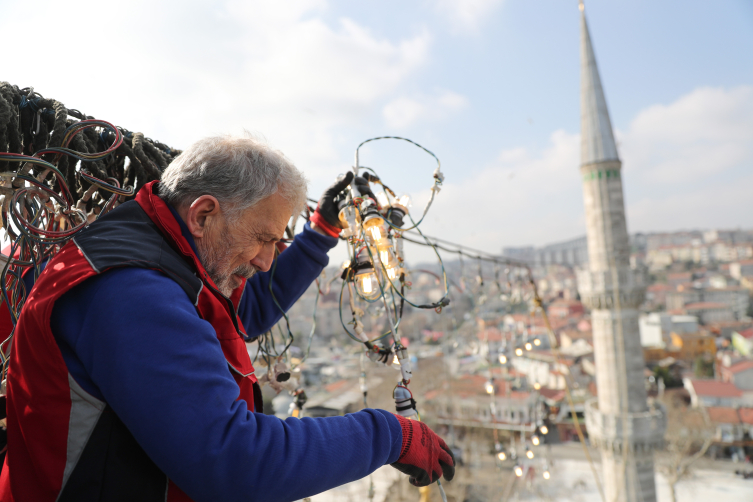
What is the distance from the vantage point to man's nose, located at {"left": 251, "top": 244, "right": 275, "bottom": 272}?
0.84 m

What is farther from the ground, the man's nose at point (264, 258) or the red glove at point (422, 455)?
the man's nose at point (264, 258)

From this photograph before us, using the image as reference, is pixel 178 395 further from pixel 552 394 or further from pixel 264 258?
pixel 552 394

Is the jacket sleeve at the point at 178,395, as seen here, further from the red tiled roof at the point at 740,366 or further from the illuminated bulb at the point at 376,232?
the red tiled roof at the point at 740,366

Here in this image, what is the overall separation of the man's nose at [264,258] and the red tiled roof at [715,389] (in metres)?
20.5

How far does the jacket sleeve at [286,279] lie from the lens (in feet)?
4.17

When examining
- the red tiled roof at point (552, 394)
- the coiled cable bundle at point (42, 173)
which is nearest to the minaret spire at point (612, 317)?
the coiled cable bundle at point (42, 173)

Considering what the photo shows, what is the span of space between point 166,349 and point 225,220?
0.29 m

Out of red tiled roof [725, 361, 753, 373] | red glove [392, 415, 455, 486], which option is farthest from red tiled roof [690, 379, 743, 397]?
red glove [392, 415, 455, 486]

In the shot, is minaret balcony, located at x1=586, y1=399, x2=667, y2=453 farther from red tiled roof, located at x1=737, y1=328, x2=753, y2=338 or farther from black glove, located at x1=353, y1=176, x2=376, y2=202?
red tiled roof, located at x1=737, y1=328, x2=753, y2=338

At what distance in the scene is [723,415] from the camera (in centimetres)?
1480

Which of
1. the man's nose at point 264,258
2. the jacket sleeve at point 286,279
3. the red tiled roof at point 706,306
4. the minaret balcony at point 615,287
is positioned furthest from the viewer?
the red tiled roof at point 706,306

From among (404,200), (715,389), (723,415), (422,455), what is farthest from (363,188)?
(715,389)

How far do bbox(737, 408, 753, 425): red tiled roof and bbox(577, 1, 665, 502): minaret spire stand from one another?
11464 mm

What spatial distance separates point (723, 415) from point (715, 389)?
1.73 metres
